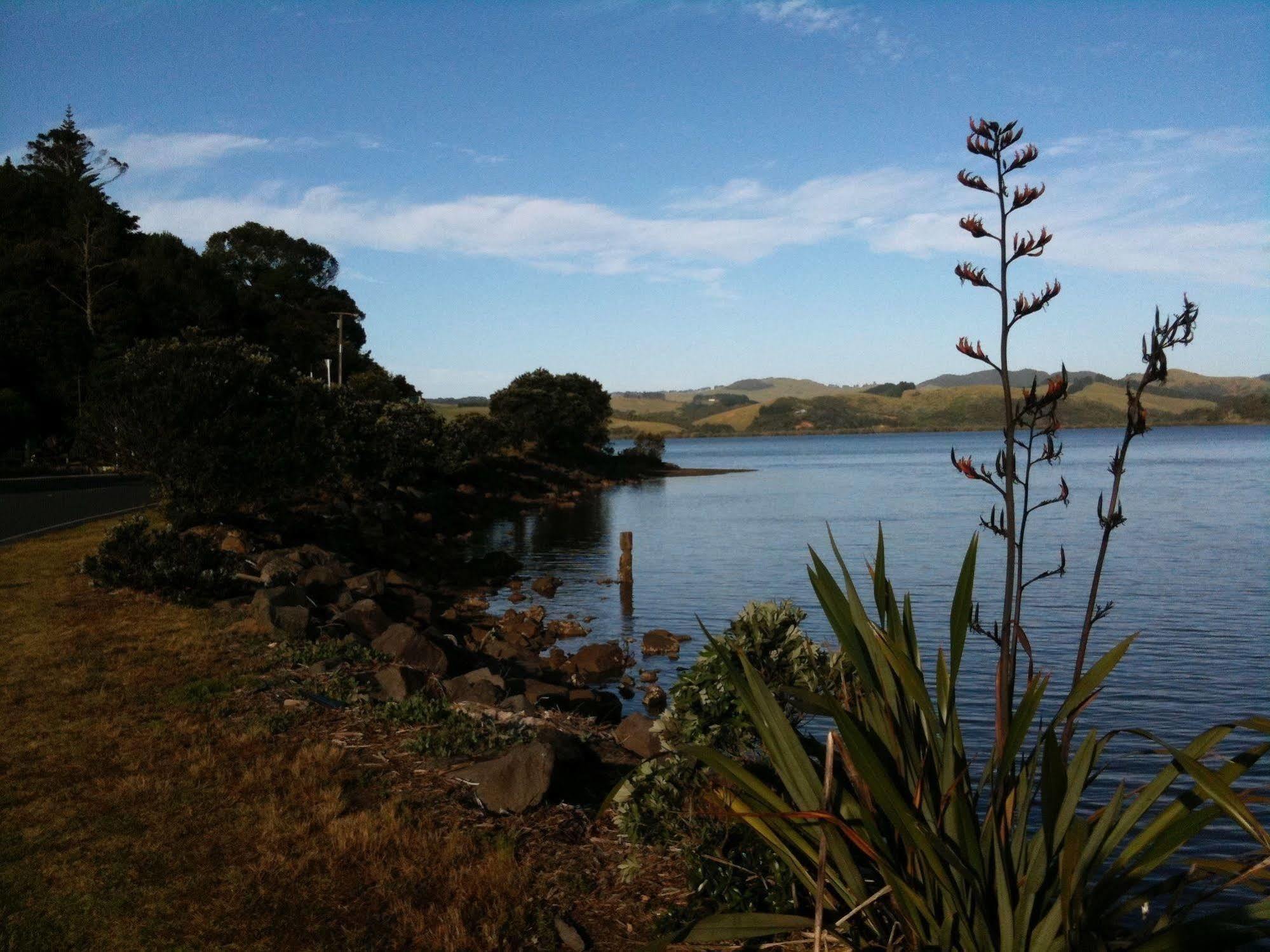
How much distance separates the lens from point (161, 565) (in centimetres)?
1399

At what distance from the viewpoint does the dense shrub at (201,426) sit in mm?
19422

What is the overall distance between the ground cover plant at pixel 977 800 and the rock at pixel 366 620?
1049 centimetres

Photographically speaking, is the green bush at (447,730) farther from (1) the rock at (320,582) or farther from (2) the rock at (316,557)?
(2) the rock at (316,557)

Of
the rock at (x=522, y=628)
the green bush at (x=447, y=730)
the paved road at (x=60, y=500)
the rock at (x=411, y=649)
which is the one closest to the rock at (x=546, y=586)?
the rock at (x=522, y=628)

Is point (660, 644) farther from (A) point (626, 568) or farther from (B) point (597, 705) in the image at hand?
(A) point (626, 568)

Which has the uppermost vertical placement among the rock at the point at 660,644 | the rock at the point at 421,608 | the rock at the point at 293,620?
the rock at the point at 293,620

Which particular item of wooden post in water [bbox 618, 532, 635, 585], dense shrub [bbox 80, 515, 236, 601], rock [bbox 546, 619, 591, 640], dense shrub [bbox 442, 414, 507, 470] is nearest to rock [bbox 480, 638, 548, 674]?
rock [bbox 546, 619, 591, 640]

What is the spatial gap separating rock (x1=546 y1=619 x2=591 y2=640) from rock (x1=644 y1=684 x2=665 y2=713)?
6083mm

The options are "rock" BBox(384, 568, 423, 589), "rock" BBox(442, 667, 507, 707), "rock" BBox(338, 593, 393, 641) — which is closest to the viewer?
"rock" BBox(442, 667, 507, 707)

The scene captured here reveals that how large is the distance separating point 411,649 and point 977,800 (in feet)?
32.5

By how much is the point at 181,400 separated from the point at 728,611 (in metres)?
13.9

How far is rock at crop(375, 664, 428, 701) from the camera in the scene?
9.68m

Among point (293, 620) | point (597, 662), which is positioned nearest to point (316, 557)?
point (597, 662)

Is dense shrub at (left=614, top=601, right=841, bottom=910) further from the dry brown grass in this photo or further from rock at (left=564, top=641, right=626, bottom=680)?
rock at (left=564, top=641, right=626, bottom=680)
